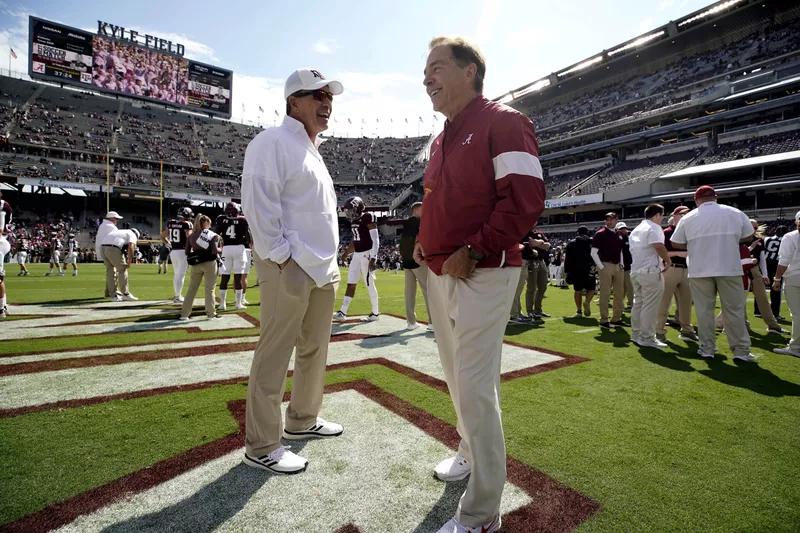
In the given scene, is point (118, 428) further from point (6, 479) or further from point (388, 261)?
point (388, 261)

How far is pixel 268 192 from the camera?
7.61ft

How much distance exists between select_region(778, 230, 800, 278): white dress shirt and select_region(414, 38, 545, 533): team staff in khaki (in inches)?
230

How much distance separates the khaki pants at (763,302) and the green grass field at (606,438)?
2.93 metres

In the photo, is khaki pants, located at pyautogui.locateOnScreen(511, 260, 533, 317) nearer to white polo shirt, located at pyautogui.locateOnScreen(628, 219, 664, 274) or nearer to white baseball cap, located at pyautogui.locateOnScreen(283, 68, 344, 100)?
white polo shirt, located at pyautogui.locateOnScreen(628, 219, 664, 274)

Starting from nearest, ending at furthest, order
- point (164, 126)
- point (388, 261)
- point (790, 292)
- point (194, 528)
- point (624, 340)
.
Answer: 1. point (194, 528)
2. point (790, 292)
3. point (624, 340)
4. point (388, 261)
5. point (164, 126)

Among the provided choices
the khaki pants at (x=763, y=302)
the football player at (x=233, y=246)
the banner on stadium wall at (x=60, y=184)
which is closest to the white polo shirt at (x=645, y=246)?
the khaki pants at (x=763, y=302)

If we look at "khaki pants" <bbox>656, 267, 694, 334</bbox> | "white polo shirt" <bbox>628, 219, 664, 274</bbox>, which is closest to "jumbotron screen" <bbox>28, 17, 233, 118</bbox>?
"white polo shirt" <bbox>628, 219, 664, 274</bbox>

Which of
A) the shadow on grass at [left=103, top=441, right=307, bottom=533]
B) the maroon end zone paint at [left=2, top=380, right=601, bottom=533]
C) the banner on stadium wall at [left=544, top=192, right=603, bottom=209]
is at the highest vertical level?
the banner on stadium wall at [left=544, top=192, right=603, bottom=209]

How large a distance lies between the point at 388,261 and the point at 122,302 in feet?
99.1

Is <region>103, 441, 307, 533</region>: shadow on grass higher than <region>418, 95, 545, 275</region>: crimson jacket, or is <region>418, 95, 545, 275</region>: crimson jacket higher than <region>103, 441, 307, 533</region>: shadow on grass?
<region>418, 95, 545, 275</region>: crimson jacket

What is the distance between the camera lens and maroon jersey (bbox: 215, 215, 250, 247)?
8547mm

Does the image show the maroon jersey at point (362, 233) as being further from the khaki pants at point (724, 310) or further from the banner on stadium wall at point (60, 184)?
the banner on stadium wall at point (60, 184)

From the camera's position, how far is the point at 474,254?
179 cm

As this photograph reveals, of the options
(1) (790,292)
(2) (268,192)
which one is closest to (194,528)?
(2) (268,192)
